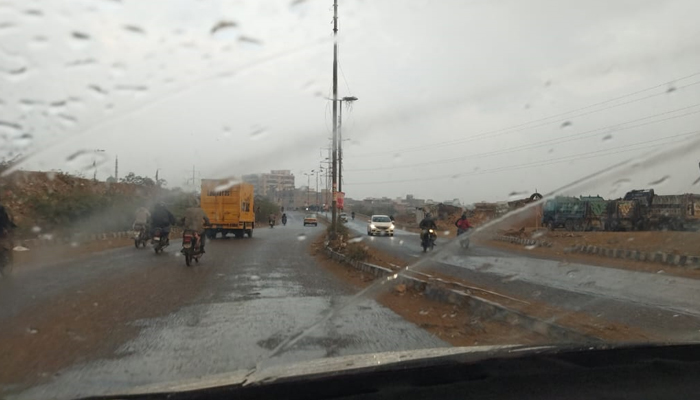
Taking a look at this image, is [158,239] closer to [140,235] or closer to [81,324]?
[140,235]

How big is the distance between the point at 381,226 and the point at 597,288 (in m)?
24.5

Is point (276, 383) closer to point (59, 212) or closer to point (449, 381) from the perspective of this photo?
point (449, 381)

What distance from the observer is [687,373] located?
3.52 m

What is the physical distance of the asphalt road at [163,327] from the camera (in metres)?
5.28

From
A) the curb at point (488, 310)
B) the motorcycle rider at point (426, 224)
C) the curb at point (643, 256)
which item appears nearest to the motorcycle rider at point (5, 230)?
the curb at point (488, 310)

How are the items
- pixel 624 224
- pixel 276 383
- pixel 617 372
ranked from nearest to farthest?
pixel 276 383 < pixel 617 372 < pixel 624 224

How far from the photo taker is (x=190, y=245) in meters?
15.1

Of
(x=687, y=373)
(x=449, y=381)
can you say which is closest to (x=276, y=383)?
(x=449, y=381)

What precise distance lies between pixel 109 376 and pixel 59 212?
22088 millimetres

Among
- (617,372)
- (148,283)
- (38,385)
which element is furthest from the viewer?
(148,283)

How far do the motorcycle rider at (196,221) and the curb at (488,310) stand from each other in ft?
15.8

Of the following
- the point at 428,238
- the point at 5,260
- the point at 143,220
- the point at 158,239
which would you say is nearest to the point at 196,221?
the point at 158,239

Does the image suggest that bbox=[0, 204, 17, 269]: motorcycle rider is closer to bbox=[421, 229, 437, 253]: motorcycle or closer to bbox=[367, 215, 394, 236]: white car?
bbox=[421, 229, 437, 253]: motorcycle

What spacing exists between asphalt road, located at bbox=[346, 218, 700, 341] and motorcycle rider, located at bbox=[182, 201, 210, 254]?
548 cm
